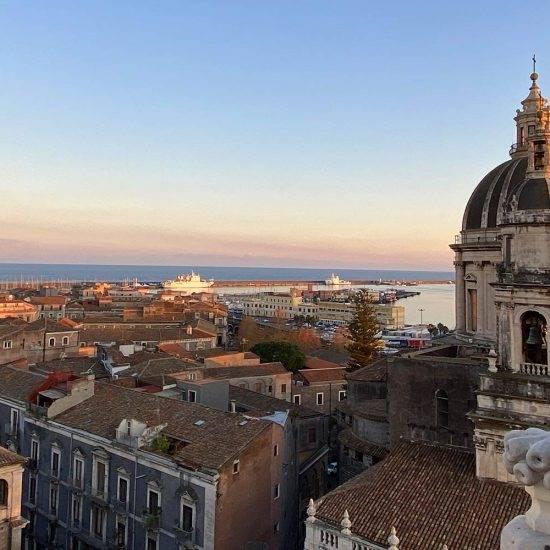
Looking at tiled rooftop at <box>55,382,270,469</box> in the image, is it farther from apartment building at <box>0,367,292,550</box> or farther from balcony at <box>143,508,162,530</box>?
balcony at <box>143,508,162,530</box>

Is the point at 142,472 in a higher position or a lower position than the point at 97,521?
higher

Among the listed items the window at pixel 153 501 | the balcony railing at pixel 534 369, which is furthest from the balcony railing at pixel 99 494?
the balcony railing at pixel 534 369

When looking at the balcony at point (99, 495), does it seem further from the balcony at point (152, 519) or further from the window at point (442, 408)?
the window at point (442, 408)

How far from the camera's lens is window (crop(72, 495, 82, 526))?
2589cm

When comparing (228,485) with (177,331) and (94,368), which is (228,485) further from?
(177,331)

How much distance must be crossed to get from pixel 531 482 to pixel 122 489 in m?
22.8

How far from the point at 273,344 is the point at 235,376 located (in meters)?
15.3

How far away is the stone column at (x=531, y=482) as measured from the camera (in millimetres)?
4301

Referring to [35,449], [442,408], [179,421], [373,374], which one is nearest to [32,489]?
[35,449]

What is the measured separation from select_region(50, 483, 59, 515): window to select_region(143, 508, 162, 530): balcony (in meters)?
6.39

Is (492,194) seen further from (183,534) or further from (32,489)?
(32,489)

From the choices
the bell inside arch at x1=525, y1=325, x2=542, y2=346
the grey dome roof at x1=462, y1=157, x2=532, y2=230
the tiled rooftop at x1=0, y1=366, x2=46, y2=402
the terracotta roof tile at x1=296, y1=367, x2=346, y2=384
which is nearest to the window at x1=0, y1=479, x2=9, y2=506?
the tiled rooftop at x1=0, y1=366, x2=46, y2=402

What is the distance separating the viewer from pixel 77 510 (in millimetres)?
26031

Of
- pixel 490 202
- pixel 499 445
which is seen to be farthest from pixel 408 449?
pixel 490 202
